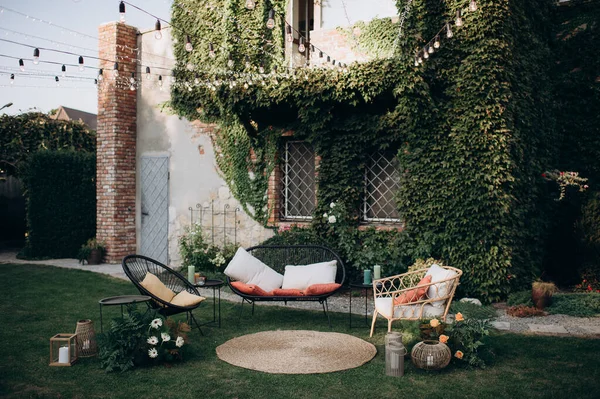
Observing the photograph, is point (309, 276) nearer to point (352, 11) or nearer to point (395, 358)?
point (395, 358)

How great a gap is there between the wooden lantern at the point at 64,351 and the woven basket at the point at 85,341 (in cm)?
7

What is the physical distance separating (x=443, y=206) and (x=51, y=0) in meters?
6.21

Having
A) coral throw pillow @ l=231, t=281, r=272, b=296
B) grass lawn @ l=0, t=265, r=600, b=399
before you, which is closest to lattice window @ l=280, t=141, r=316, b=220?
coral throw pillow @ l=231, t=281, r=272, b=296

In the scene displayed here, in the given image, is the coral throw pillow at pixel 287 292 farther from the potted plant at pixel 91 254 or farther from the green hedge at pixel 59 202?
the green hedge at pixel 59 202

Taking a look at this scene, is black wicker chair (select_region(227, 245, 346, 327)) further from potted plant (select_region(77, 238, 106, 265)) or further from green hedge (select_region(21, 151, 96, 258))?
green hedge (select_region(21, 151, 96, 258))

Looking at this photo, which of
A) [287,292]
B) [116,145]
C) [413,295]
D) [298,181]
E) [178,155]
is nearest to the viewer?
[413,295]

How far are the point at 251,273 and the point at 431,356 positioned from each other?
9.23 feet

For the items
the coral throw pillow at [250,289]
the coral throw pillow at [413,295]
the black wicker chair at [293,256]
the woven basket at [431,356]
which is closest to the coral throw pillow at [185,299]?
the coral throw pillow at [250,289]

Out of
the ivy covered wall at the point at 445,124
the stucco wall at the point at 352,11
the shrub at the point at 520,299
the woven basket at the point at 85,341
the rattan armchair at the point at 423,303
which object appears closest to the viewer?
the woven basket at the point at 85,341

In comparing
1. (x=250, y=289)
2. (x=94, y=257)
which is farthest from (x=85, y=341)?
(x=94, y=257)

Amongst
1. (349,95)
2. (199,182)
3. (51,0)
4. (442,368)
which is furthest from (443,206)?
(51,0)

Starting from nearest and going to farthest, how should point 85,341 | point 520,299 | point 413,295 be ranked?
1. point 85,341
2. point 413,295
3. point 520,299

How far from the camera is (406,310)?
5.09m

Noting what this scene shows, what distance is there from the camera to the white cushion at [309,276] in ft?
20.6
